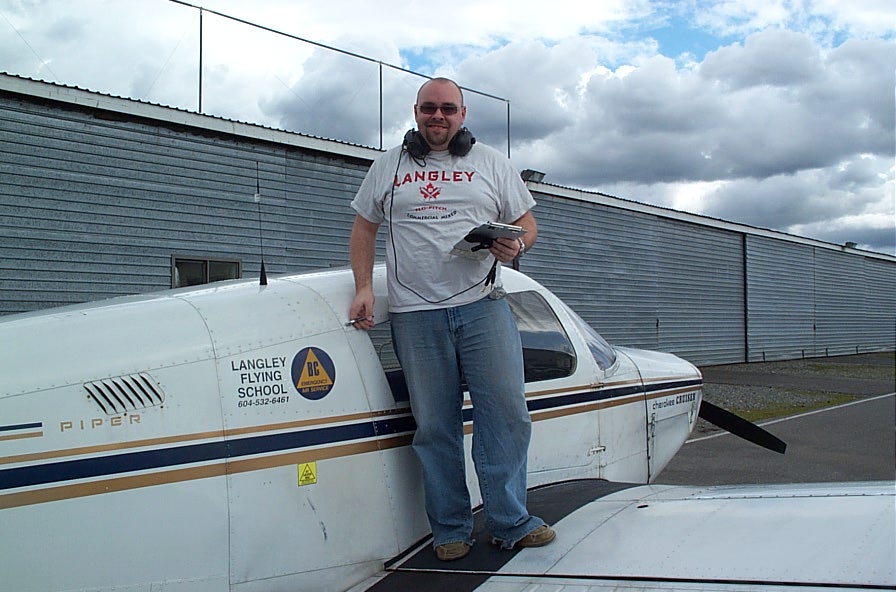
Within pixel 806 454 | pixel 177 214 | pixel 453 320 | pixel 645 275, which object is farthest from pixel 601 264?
pixel 453 320

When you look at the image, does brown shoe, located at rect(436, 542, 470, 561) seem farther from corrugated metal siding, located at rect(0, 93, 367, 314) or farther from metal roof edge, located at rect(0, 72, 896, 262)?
metal roof edge, located at rect(0, 72, 896, 262)

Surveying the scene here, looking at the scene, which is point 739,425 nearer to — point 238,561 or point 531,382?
point 531,382

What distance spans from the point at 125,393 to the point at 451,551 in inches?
55.9

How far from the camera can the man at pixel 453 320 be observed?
3.17 m

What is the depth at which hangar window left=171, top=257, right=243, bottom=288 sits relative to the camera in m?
10.9

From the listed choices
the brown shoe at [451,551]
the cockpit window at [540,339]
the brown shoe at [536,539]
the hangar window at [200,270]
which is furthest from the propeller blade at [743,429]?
the hangar window at [200,270]

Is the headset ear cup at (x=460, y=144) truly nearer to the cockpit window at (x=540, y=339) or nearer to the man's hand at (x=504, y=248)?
the man's hand at (x=504, y=248)

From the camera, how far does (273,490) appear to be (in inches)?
110

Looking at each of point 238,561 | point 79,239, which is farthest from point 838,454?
point 79,239

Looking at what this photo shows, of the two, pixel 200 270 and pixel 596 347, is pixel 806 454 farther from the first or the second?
pixel 200 270

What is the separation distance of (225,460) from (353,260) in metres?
1.12

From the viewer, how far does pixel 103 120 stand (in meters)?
10.2

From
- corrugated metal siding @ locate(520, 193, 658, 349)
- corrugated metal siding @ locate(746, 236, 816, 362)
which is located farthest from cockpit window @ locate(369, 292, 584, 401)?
corrugated metal siding @ locate(746, 236, 816, 362)

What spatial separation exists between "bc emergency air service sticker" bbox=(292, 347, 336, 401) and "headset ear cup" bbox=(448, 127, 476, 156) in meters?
1.03
